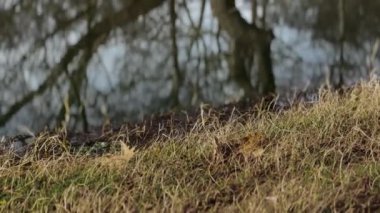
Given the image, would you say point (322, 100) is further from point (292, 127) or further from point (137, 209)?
point (137, 209)

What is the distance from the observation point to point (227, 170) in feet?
15.8

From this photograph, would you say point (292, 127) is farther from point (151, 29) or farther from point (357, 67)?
point (151, 29)

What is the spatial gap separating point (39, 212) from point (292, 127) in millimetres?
2234

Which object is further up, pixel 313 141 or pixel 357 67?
pixel 313 141

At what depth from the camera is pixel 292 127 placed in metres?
5.68

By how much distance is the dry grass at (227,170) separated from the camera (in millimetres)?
4164

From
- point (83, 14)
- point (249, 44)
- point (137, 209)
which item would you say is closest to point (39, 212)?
point (137, 209)

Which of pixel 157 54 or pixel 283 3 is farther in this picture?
pixel 283 3

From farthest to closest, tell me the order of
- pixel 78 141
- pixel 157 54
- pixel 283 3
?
1. pixel 283 3
2. pixel 157 54
3. pixel 78 141

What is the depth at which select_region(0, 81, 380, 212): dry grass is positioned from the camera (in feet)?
13.7

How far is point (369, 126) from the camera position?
5504mm

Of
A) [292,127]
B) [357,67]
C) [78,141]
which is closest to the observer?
[292,127]

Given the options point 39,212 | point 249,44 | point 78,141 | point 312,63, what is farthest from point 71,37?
point 39,212

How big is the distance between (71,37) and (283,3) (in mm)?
4299
